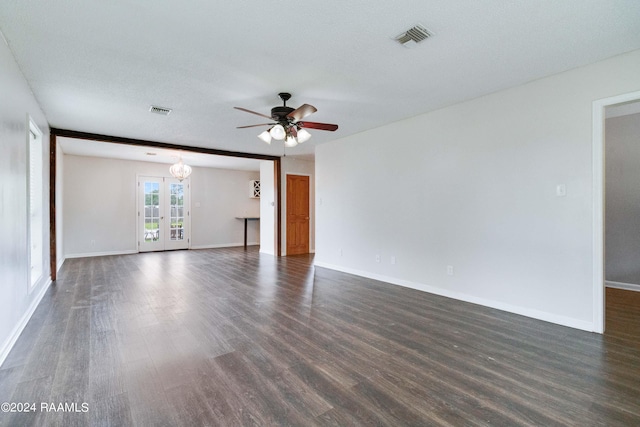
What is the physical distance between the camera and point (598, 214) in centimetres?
285

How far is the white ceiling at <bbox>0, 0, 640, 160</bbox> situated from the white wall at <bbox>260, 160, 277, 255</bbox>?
4067 millimetres

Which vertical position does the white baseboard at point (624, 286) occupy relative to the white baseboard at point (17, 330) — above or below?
below

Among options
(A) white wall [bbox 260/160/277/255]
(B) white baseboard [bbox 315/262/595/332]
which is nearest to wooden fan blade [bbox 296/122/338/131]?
(B) white baseboard [bbox 315/262/595/332]

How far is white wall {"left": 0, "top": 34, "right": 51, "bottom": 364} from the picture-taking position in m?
2.40

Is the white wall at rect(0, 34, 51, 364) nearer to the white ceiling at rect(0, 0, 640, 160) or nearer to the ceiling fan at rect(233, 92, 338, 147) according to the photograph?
the white ceiling at rect(0, 0, 640, 160)

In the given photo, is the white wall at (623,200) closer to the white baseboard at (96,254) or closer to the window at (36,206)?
the window at (36,206)

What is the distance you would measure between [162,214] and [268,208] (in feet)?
10.5

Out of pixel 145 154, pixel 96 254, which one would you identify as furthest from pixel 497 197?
pixel 96 254

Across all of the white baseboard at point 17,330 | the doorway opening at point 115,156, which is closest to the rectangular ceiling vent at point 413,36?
the white baseboard at point 17,330

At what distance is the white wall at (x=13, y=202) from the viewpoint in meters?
2.40

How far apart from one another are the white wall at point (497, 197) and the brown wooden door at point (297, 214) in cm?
286

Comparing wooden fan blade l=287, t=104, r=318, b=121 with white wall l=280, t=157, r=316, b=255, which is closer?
wooden fan blade l=287, t=104, r=318, b=121

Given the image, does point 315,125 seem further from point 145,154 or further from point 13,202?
point 145,154

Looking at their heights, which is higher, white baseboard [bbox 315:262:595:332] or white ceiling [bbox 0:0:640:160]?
white ceiling [bbox 0:0:640:160]
